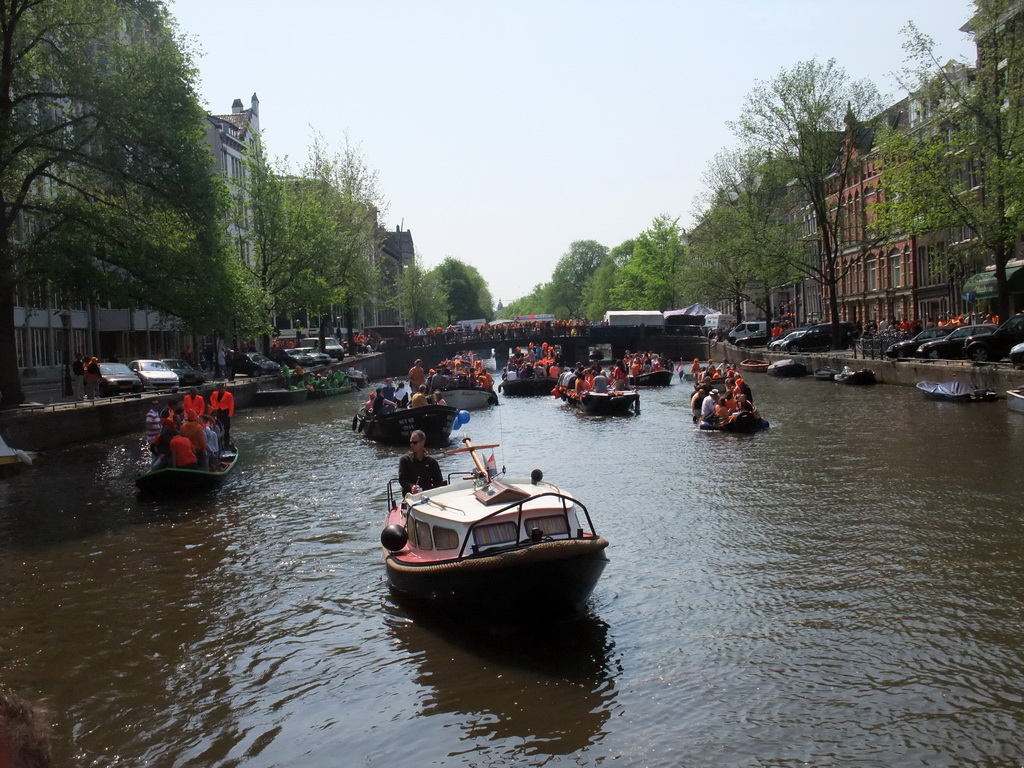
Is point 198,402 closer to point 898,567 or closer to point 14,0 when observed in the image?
point 14,0

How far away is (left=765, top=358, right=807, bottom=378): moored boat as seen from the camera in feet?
170

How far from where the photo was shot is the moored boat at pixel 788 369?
170 ft

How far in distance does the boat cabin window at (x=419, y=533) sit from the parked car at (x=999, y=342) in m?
28.6

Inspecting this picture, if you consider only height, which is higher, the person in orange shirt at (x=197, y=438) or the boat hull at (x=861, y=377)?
the person in orange shirt at (x=197, y=438)

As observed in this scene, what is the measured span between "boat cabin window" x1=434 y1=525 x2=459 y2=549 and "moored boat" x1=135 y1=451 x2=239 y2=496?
412 inches

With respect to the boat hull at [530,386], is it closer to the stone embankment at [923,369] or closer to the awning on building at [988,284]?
the stone embankment at [923,369]

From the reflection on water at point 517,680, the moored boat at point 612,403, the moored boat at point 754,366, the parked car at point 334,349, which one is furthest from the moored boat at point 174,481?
the parked car at point 334,349

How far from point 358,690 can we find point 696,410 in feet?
75.3

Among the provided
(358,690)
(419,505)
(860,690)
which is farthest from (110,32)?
(860,690)

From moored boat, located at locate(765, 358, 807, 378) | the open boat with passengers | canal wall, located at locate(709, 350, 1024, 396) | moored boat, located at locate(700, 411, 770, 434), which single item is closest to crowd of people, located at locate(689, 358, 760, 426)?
moored boat, located at locate(700, 411, 770, 434)

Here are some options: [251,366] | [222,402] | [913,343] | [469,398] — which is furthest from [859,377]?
[251,366]

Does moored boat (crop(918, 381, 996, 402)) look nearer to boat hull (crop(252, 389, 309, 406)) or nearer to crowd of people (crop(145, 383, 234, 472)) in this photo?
crowd of people (crop(145, 383, 234, 472))

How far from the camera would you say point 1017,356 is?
107 feet

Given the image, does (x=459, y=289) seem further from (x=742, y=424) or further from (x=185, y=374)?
(x=742, y=424)
